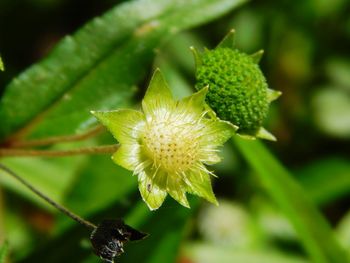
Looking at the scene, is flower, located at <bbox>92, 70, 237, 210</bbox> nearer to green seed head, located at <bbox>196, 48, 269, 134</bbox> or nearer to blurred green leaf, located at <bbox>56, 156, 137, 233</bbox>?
green seed head, located at <bbox>196, 48, 269, 134</bbox>

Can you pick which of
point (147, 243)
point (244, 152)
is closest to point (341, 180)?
point (244, 152)

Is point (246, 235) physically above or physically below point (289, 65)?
below

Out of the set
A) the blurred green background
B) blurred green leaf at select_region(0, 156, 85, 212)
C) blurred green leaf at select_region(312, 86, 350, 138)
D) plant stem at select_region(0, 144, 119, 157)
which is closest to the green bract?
plant stem at select_region(0, 144, 119, 157)

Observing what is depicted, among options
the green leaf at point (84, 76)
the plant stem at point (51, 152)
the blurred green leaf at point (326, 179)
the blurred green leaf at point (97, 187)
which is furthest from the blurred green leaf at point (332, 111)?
the plant stem at point (51, 152)

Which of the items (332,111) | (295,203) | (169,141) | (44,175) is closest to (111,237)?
(169,141)

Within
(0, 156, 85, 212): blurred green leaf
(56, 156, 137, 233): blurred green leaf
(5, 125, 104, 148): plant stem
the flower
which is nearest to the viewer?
the flower

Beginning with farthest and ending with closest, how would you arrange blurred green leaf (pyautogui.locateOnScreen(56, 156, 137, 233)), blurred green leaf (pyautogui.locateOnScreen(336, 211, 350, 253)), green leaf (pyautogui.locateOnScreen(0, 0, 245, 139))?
blurred green leaf (pyautogui.locateOnScreen(336, 211, 350, 253))
blurred green leaf (pyautogui.locateOnScreen(56, 156, 137, 233))
green leaf (pyautogui.locateOnScreen(0, 0, 245, 139))

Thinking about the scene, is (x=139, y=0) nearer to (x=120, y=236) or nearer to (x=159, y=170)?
(x=159, y=170)

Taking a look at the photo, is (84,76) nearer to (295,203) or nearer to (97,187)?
(97,187)
